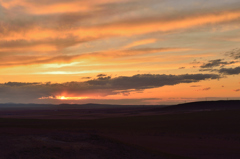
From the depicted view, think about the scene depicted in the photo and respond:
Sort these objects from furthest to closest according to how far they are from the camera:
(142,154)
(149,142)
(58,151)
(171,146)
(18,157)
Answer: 1. (149,142)
2. (171,146)
3. (142,154)
4. (58,151)
5. (18,157)

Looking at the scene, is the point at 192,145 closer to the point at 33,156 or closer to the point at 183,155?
the point at 183,155

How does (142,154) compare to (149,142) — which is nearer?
(142,154)

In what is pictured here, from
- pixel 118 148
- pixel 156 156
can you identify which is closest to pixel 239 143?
pixel 156 156

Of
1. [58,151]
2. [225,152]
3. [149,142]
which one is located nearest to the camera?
[58,151]

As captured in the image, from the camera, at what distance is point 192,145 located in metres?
27.2

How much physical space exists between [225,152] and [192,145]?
4129 millimetres

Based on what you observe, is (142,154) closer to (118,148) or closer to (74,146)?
(118,148)

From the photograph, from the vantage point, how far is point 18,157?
17953 millimetres

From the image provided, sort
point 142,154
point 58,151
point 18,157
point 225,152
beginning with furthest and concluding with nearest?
point 225,152 < point 142,154 < point 58,151 < point 18,157

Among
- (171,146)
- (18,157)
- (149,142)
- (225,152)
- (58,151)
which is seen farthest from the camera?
(149,142)

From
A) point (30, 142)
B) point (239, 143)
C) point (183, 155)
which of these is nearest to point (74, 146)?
point (30, 142)

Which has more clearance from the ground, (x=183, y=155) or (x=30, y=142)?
(x=30, y=142)

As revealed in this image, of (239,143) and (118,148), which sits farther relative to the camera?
(239,143)

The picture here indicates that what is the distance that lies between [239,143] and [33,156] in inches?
856
